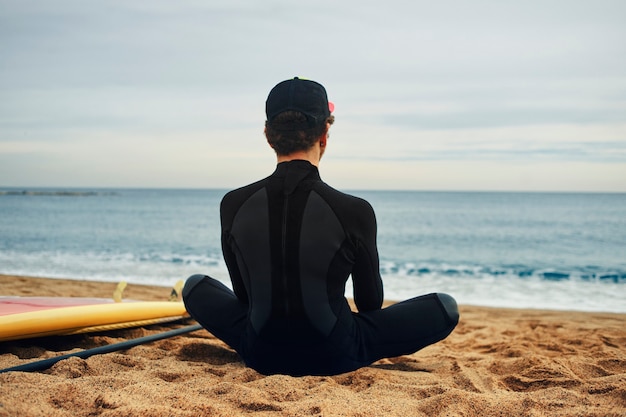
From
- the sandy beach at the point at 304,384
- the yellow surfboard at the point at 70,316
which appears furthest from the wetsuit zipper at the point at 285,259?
the yellow surfboard at the point at 70,316

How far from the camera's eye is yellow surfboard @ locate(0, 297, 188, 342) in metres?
3.42

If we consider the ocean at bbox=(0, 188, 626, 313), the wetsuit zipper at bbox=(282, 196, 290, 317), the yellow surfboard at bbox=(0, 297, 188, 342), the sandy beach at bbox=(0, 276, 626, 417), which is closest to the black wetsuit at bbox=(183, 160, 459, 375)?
the wetsuit zipper at bbox=(282, 196, 290, 317)

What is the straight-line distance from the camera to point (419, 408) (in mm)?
2375

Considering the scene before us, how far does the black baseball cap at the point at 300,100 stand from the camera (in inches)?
98.7

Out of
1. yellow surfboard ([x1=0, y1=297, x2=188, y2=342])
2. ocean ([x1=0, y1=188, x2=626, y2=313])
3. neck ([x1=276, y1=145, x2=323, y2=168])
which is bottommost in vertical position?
ocean ([x1=0, y1=188, x2=626, y2=313])

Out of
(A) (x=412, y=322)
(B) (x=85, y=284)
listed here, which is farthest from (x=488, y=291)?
(A) (x=412, y=322)

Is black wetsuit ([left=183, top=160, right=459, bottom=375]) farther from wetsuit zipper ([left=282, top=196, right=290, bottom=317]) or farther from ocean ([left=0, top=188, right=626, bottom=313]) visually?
ocean ([left=0, top=188, right=626, bottom=313])

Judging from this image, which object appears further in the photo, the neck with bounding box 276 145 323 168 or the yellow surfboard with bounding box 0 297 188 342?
the yellow surfboard with bounding box 0 297 188 342

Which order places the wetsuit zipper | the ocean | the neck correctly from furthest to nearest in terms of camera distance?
the ocean < the neck < the wetsuit zipper

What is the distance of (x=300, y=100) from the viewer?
251cm

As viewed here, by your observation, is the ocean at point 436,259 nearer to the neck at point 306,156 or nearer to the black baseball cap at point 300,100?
the neck at point 306,156

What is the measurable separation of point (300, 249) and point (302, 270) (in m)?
0.10

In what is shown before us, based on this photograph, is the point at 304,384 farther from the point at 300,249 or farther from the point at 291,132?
the point at 291,132

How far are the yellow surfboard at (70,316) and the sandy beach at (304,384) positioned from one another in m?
0.10
